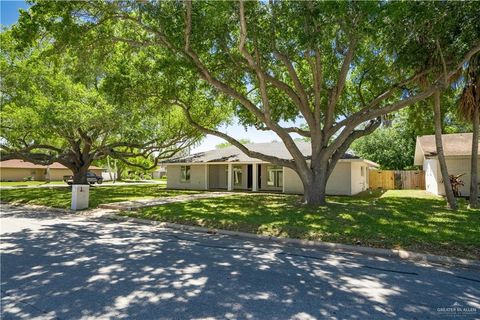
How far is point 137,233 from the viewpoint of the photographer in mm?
9305

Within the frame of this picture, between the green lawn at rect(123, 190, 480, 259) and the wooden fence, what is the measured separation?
1726 cm

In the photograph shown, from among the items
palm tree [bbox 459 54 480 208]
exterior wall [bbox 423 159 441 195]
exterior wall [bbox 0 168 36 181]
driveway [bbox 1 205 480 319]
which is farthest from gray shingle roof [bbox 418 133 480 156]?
exterior wall [bbox 0 168 36 181]

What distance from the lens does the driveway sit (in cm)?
406

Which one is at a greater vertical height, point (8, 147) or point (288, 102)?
point (288, 102)

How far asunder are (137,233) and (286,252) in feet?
14.6

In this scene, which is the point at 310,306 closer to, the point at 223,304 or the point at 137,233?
the point at 223,304

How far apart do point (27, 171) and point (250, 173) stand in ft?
135

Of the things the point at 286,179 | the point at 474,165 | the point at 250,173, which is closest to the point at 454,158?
the point at 474,165

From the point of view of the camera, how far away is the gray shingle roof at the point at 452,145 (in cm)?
1898

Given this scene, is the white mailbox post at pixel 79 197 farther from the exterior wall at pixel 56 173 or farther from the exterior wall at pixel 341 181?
the exterior wall at pixel 56 173

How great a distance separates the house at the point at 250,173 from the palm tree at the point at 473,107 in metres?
8.16

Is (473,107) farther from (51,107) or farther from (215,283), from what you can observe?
(51,107)

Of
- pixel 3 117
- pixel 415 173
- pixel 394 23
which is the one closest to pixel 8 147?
pixel 3 117

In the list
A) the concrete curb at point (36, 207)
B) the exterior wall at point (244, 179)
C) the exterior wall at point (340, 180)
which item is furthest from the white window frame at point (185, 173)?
the concrete curb at point (36, 207)
